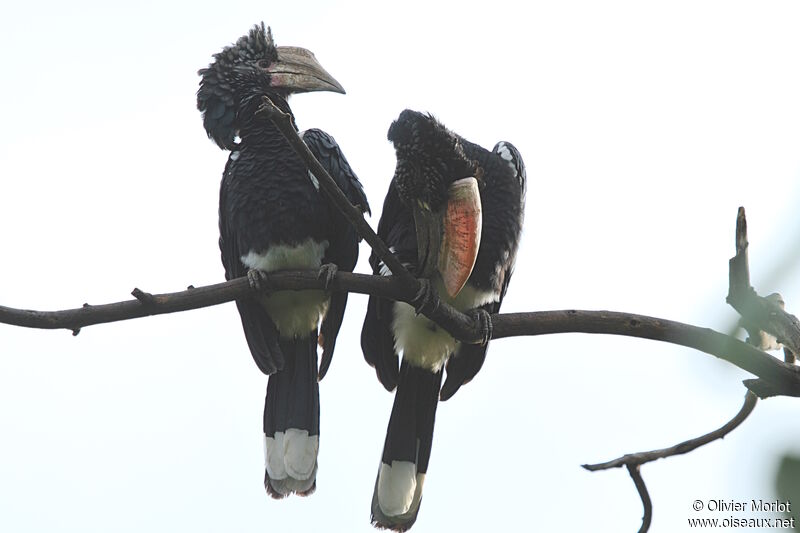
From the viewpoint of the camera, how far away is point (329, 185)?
8.94ft

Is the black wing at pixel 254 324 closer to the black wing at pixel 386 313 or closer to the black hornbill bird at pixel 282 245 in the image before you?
the black hornbill bird at pixel 282 245

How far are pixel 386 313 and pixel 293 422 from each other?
683 millimetres

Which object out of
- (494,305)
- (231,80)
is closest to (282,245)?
(494,305)

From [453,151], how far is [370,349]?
1.01 m

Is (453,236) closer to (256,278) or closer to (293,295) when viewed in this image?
(256,278)

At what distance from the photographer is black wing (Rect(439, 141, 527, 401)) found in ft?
13.0

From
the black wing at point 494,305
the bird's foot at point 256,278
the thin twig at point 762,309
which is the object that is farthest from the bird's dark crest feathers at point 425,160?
the thin twig at point 762,309

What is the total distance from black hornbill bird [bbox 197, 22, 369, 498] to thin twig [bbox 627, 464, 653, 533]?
1.94 m

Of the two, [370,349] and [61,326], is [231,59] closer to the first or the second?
[370,349]

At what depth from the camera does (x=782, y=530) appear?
722 millimetres

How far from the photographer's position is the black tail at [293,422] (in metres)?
4.15

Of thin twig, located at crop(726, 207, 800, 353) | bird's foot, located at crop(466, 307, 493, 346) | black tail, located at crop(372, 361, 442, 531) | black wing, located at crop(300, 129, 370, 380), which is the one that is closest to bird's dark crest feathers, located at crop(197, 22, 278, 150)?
black wing, located at crop(300, 129, 370, 380)

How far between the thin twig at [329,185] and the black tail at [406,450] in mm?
1230

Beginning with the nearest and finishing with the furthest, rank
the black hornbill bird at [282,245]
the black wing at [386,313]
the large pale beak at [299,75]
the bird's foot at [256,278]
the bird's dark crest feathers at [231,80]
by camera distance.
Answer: the bird's foot at [256,278]
the black wing at [386,313]
the black hornbill bird at [282,245]
the bird's dark crest feathers at [231,80]
the large pale beak at [299,75]
